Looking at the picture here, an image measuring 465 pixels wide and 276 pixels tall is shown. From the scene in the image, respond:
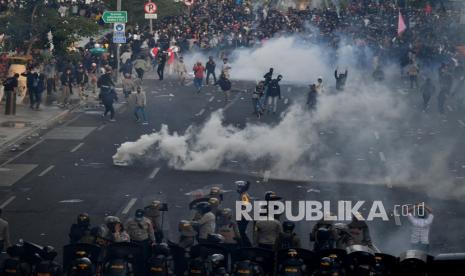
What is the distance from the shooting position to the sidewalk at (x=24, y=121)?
3460 cm

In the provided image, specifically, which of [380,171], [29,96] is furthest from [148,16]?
[380,171]

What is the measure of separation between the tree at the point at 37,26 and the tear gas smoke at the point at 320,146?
7444 mm

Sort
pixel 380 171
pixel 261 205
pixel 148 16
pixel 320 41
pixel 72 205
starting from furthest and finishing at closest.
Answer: pixel 320 41, pixel 148 16, pixel 380 171, pixel 72 205, pixel 261 205

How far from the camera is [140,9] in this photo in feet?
211

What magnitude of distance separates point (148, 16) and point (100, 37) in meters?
2.48

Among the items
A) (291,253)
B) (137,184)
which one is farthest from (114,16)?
(291,253)

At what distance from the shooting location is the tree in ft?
146

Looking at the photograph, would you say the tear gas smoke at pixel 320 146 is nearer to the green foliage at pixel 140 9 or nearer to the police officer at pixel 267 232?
the police officer at pixel 267 232

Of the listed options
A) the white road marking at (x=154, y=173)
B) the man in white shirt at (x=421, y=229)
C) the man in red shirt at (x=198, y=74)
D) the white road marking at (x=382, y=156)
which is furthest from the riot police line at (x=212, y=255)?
the man in red shirt at (x=198, y=74)

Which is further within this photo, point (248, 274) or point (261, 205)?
point (261, 205)

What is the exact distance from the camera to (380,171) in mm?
30156

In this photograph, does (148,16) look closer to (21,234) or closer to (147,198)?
(147,198)

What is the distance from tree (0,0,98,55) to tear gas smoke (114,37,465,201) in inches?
293

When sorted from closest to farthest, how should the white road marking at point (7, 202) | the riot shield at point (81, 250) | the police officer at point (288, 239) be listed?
the riot shield at point (81, 250) < the police officer at point (288, 239) < the white road marking at point (7, 202)
